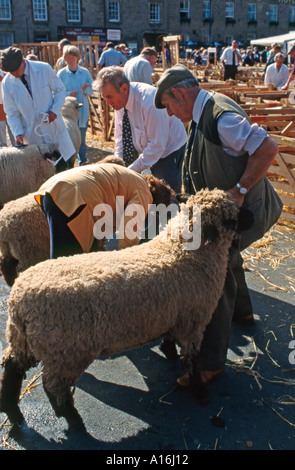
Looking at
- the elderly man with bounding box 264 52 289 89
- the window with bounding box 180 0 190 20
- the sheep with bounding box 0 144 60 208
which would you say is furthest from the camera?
the window with bounding box 180 0 190 20

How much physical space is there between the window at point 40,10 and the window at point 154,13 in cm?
1105

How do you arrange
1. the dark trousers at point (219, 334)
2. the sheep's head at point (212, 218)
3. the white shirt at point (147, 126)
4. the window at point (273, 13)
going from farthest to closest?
the window at point (273, 13)
the white shirt at point (147, 126)
the dark trousers at point (219, 334)
the sheep's head at point (212, 218)

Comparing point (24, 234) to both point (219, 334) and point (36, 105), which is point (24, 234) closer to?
point (219, 334)

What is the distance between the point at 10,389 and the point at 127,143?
273 cm

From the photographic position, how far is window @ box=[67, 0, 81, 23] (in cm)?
3934

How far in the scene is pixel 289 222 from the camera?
5922mm

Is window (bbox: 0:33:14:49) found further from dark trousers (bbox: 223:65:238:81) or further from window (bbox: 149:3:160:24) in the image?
dark trousers (bbox: 223:65:238:81)

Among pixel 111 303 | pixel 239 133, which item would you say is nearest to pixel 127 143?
pixel 239 133

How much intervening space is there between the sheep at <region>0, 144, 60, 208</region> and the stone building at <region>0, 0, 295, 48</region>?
28.3 metres

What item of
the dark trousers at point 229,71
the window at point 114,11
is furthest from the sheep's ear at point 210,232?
the window at point 114,11

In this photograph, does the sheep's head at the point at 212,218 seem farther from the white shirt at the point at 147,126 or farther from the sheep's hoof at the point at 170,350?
the white shirt at the point at 147,126

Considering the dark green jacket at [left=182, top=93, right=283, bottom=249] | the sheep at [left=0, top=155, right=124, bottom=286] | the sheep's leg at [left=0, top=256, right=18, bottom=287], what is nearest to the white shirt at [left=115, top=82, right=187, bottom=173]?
the dark green jacket at [left=182, top=93, right=283, bottom=249]

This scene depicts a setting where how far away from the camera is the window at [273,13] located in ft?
168

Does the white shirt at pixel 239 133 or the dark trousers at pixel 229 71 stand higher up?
the dark trousers at pixel 229 71
